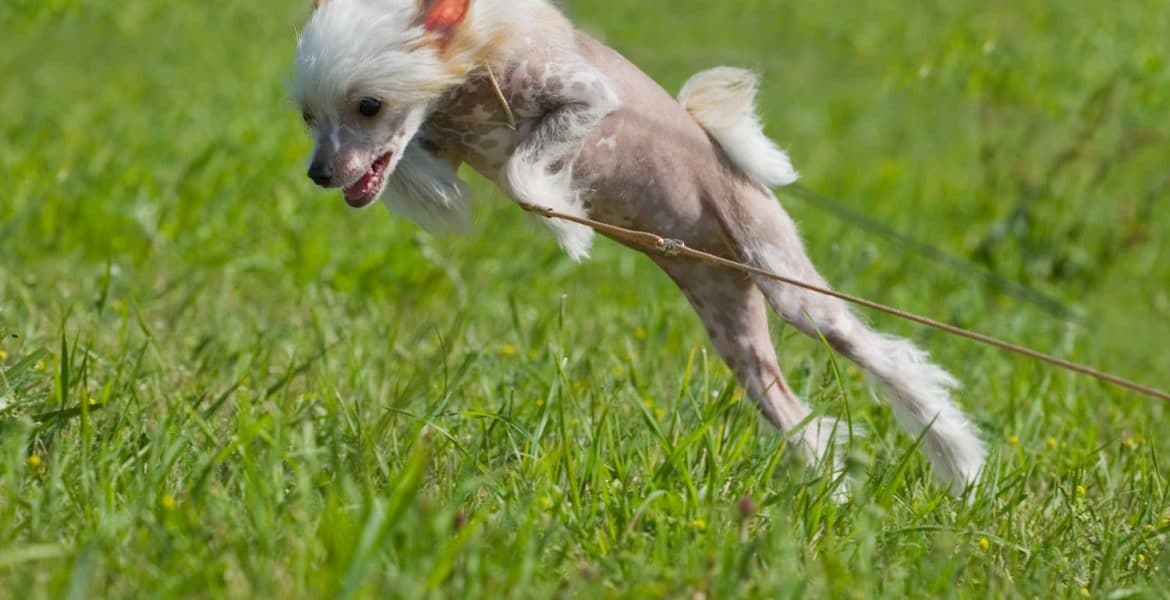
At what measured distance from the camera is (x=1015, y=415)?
4.51 meters

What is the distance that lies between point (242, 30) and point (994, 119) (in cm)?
532

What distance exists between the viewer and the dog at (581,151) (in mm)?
3117

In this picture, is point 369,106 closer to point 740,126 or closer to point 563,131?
point 563,131

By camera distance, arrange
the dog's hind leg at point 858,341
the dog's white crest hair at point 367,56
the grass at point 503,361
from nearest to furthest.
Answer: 1. the grass at point 503,361
2. the dog's white crest hair at point 367,56
3. the dog's hind leg at point 858,341

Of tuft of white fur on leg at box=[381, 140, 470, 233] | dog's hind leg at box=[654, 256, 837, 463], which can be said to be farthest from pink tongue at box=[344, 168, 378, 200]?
dog's hind leg at box=[654, 256, 837, 463]

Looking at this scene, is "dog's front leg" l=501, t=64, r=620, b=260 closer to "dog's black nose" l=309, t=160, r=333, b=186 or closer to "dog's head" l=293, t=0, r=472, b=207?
"dog's head" l=293, t=0, r=472, b=207

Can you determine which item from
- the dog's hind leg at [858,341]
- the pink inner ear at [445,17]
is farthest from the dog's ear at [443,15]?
the dog's hind leg at [858,341]

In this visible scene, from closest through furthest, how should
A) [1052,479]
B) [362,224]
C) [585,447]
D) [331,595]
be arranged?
1. [331,595]
2. [585,447]
3. [1052,479]
4. [362,224]

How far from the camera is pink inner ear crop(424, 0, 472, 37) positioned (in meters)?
3.16

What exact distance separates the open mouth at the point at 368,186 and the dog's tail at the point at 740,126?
77 cm

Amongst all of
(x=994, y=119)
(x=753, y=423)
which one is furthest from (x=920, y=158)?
(x=753, y=423)

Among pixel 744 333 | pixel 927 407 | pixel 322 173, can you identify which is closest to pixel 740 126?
pixel 744 333

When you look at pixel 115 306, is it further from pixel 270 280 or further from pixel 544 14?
pixel 544 14

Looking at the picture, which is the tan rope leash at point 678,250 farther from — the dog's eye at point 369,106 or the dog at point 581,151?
the dog's eye at point 369,106
